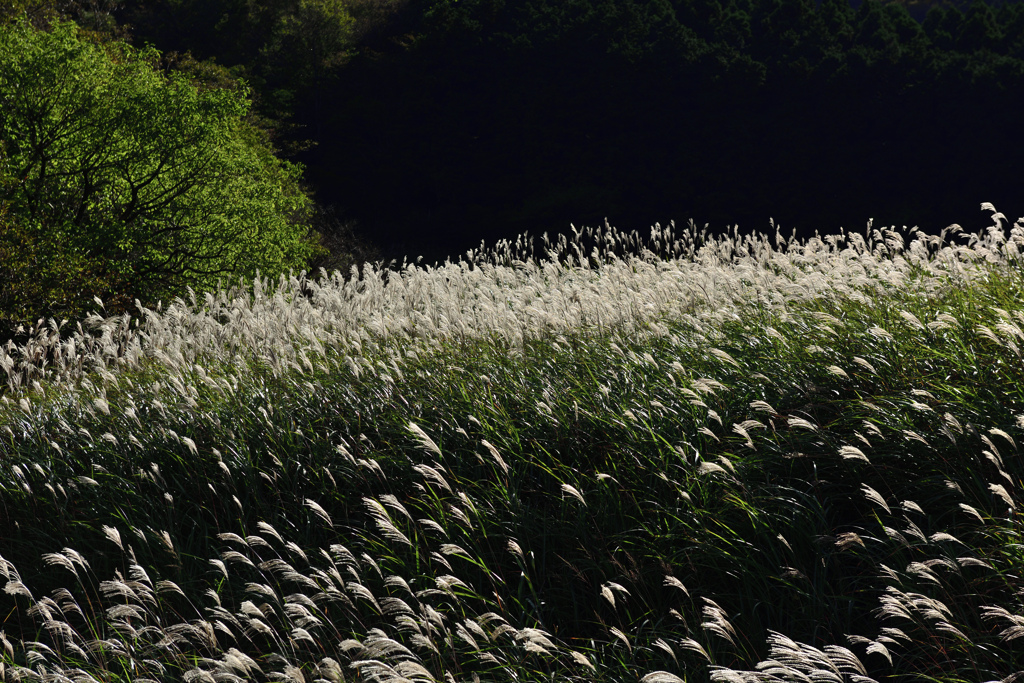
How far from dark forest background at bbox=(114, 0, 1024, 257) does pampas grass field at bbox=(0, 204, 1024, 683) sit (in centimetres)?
3485

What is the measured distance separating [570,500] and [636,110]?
44284 millimetres

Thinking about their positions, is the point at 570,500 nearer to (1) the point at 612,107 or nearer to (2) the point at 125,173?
Result: (2) the point at 125,173

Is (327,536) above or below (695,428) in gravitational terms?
below

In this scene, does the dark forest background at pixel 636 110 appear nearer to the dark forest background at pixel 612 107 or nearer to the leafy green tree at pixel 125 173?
the dark forest background at pixel 612 107

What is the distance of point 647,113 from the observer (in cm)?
4534

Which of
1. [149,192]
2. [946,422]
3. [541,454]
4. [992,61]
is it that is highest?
[992,61]

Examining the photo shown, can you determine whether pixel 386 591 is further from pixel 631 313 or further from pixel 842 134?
pixel 842 134

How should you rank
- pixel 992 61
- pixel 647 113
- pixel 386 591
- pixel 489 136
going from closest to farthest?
1. pixel 386 591
2. pixel 992 61
3. pixel 647 113
4. pixel 489 136

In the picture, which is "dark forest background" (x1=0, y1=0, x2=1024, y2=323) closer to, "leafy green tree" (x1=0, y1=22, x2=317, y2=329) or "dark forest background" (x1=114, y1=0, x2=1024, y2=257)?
"dark forest background" (x1=114, y1=0, x2=1024, y2=257)

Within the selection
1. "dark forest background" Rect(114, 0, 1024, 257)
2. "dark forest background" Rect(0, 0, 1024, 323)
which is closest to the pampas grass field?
"dark forest background" Rect(0, 0, 1024, 323)

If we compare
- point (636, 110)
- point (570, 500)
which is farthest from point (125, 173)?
point (636, 110)

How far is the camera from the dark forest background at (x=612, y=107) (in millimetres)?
38625

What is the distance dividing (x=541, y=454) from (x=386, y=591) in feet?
3.85

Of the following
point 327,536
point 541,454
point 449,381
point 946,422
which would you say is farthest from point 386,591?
point 946,422
